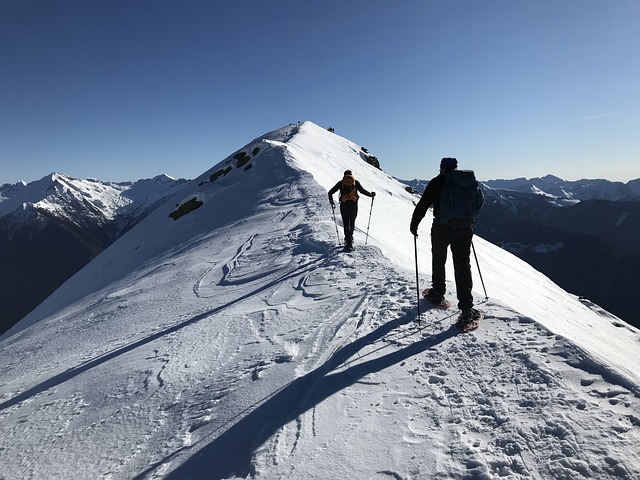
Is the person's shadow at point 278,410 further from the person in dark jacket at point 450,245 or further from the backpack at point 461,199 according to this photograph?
the backpack at point 461,199

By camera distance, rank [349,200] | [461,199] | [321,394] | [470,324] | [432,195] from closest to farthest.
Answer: [321,394] → [470,324] → [461,199] → [432,195] → [349,200]

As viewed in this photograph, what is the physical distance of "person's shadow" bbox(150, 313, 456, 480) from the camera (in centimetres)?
371

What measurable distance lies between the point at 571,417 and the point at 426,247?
15.1 metres

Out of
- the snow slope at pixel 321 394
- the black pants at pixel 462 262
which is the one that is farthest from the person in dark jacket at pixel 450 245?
the snow slope at pixel 321 394

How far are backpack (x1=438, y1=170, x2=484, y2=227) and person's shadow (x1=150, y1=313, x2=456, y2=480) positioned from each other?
74.4 inches

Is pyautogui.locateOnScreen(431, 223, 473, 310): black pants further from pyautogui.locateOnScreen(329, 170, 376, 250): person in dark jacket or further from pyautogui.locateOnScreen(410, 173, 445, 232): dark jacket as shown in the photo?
pyautogui.locateOnScreen(329, 170, 376, 250): person in dark jacket

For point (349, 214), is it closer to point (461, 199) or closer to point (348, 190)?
point (348, 190)

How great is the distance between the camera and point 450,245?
636cm

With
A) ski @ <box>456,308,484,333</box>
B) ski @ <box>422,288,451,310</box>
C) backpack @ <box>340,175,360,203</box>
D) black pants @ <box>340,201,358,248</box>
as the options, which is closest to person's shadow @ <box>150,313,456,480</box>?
ski @ <box>456,308,484,333</box>

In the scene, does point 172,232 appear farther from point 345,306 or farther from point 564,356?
point 564,356

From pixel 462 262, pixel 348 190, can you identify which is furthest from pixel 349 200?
pixel 462 262

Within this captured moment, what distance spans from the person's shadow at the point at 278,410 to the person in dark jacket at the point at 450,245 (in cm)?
64

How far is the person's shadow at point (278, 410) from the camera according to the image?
371 centimetres

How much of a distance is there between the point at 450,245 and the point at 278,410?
4.02 m
